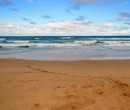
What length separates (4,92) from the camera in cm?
505

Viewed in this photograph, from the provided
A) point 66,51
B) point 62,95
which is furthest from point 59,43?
point 62,95

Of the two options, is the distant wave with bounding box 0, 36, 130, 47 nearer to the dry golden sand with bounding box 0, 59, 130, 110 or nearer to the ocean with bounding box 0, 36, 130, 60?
the ocean with bounding box 0, 36, 130, 60

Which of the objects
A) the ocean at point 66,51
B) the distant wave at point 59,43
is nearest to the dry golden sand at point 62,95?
the ocean at point 66,51

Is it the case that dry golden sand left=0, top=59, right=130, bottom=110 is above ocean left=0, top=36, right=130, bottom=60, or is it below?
above

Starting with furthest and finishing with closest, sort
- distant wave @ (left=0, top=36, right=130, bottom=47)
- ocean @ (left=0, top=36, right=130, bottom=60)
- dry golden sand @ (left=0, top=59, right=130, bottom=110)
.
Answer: distant wave @ (left=0, top=36, right=130, bottom=47)
ocean @ (left=0, top=36, right=130, bottom=60)
dry golden sand @ (left=0, top=59, right=130, bottom=110)

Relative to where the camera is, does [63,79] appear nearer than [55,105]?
No

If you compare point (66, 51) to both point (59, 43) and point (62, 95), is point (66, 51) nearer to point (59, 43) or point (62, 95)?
point (62, 95)

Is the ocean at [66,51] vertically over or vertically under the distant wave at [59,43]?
over

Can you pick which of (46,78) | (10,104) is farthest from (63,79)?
(10,104)

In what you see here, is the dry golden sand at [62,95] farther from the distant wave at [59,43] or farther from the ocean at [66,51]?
the distant wave at [59,43]

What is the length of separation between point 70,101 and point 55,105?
0.35 metres

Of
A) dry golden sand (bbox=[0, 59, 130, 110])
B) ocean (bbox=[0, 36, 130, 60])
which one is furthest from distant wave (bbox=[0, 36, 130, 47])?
dry golden sand (bbox=[0, 59, 130, 110])

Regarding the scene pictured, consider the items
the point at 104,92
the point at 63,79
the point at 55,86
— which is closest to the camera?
the point at 104,92

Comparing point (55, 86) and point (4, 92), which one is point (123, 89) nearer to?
point (55, 86)
